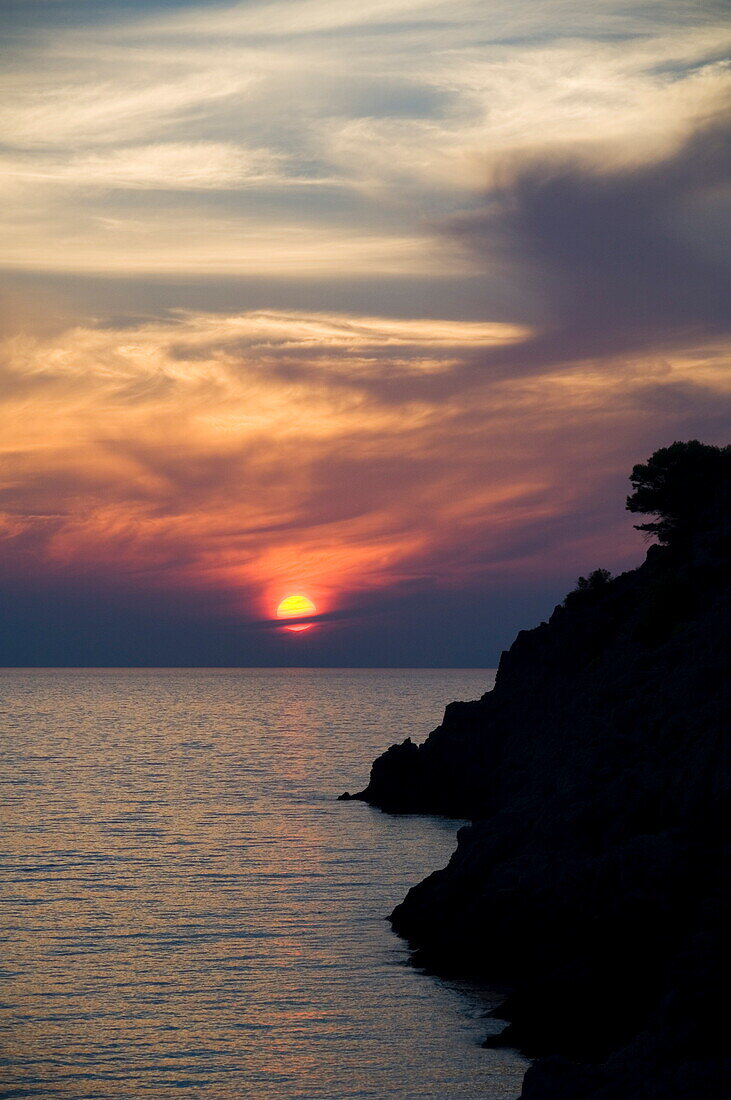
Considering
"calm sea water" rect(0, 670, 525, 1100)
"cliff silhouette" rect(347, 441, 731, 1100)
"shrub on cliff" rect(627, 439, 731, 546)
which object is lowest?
"calm sea water" rect(0, 670, 525, 1100)

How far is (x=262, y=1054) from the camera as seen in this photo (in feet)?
91.4

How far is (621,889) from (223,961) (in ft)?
48.6

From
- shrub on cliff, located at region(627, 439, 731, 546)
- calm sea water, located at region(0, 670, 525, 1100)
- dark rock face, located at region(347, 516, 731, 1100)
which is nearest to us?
dark rock face, located at region(347, 516, 731, 1100)

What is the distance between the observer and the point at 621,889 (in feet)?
95.8

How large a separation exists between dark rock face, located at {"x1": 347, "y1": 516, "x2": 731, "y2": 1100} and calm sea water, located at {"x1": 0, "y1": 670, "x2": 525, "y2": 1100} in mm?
1954

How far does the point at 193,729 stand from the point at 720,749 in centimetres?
15495

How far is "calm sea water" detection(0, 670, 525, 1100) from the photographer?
87.2 feet

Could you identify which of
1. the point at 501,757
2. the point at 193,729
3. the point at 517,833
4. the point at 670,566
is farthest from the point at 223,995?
the point at 193,729

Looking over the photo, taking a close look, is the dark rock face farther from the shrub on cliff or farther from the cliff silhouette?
the shrub on cliff

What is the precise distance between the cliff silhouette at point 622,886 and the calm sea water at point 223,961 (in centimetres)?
198

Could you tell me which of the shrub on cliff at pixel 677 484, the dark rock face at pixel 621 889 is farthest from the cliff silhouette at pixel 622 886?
the shrub on cliff at pixel 677 484

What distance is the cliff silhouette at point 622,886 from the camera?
20172 millimetres

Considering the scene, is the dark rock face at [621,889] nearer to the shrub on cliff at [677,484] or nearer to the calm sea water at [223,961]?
the calm sea water at [223,961]

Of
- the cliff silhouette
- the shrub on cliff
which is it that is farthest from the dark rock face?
the shrub on cliff
